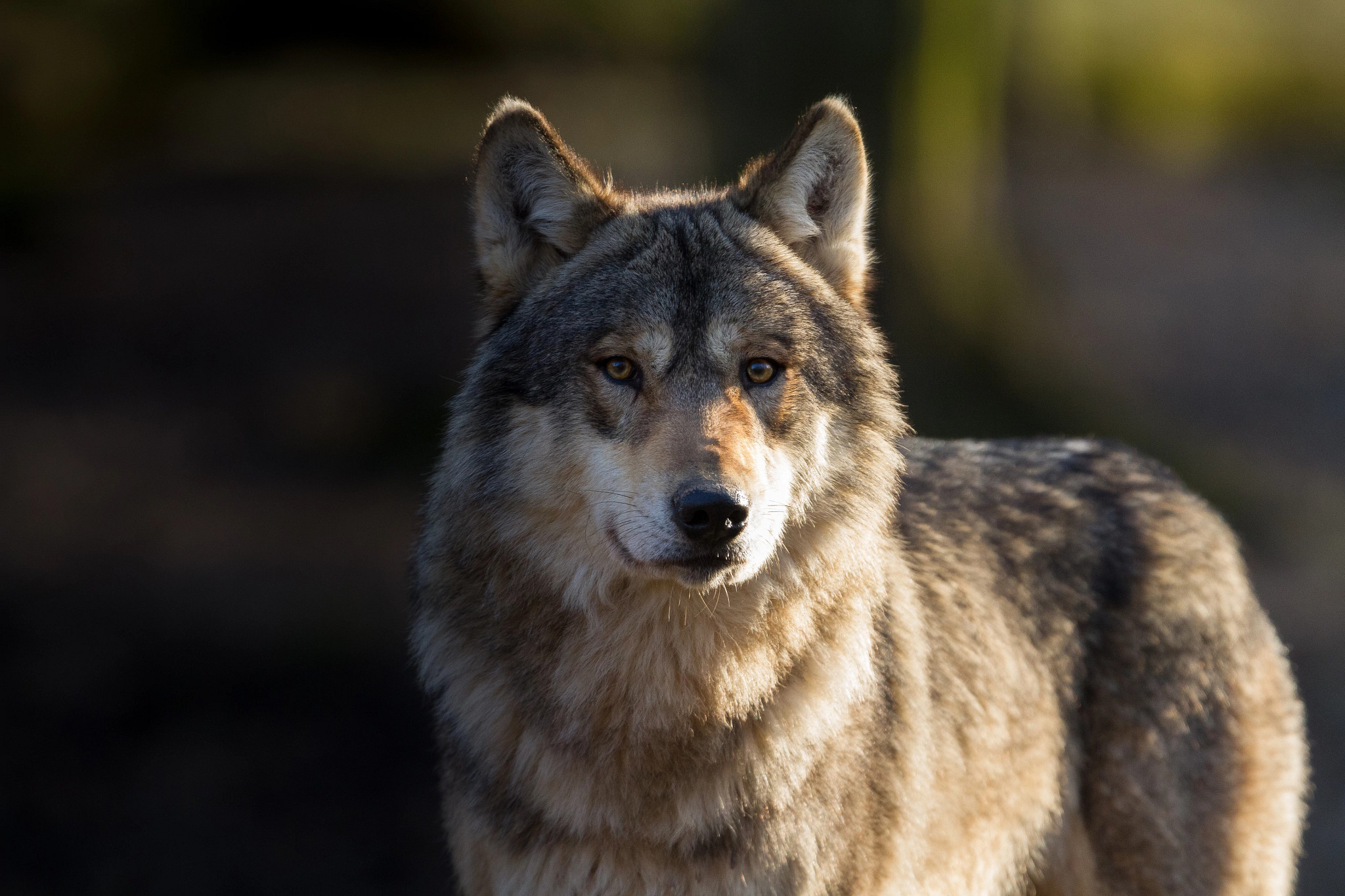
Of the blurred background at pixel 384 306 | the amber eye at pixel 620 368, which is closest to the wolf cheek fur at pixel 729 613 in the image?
the amber eye at pixel 620 368

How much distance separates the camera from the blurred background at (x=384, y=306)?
844 cm

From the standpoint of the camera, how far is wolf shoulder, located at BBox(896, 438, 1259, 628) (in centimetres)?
470

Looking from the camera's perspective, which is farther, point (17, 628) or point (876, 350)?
point (17, 628)

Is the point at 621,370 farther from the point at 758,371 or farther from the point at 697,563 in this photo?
the point at 697,563

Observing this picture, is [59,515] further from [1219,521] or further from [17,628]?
[1219,521]

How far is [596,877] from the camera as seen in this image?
12.5ft

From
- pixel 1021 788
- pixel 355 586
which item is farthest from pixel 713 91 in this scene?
pixel 1021 788

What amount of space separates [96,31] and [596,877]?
41.4 ft

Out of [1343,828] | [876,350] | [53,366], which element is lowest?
[1343,828]

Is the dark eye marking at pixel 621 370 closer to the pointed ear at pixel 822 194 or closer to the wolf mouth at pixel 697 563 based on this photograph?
the wolf mouth at pixel 697 563

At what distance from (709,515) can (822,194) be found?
4.72 feet

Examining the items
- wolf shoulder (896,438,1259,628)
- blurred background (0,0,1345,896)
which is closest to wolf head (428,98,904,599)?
wolf shoulder (896,438,1259,628)

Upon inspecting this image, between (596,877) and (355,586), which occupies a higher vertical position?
(596,877)

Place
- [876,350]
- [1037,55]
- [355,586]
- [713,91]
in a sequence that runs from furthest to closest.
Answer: [1037,55], [355,586], [713,91], [876,350]
